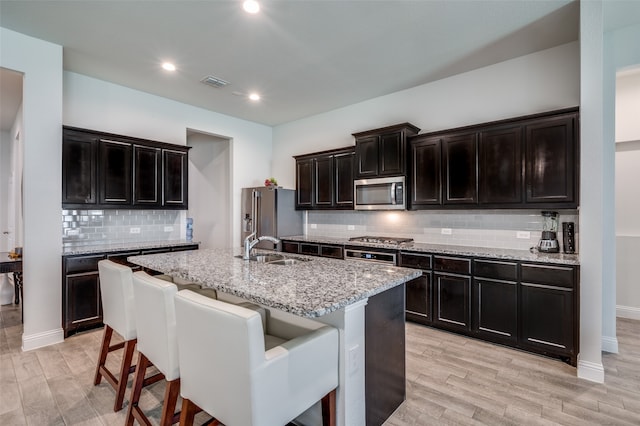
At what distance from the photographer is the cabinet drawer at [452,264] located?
3275 mm

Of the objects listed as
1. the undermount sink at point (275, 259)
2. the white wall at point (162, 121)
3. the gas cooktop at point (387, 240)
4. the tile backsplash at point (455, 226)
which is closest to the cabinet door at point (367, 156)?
the tile backsplash at point (455, 226)

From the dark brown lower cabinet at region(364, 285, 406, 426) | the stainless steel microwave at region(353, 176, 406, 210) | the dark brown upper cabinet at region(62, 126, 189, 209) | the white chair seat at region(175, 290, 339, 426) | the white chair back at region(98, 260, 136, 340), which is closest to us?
the white chair seat at region(175, 290, 339, 426)

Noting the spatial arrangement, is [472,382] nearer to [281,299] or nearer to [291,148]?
[281,299]

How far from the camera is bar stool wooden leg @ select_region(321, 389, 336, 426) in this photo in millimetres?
1638

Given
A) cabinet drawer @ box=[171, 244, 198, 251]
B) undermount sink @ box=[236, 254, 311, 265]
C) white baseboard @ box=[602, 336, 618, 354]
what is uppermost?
undermount sink @ box=[236, 254, 311, 265]

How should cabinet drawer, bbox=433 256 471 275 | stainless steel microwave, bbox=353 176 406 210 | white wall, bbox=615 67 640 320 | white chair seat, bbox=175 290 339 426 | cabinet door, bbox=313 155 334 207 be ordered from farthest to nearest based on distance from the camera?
1. cabinet door, bbox=313 155 334 207
2. stainless steel microwave, bbox=353 176 406 210
3. white wall, bbox=615 67 640 320
4. cabinet drawer, bbox=433 256 471 275
5. white chair seat, bbox=175 290 339 426

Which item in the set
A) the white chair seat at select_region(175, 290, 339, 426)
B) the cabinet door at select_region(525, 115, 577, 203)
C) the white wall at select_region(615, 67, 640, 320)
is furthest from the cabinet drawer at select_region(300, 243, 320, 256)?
the white wall at select_region(615, 67, 640, 320)

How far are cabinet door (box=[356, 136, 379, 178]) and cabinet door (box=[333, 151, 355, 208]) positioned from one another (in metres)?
0.20

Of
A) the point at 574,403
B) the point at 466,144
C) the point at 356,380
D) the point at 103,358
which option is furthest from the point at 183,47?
the point at 574,403

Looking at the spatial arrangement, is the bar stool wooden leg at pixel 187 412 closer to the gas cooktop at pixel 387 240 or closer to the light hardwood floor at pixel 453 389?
the light hardwood floor at pixel 453 389

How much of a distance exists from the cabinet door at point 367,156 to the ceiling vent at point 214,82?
6.52ft

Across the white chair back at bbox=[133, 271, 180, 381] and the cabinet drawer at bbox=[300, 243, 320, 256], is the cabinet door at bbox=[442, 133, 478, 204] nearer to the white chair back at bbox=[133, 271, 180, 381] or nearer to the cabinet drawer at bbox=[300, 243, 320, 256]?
the cabinet drawer at bbox=[300, 243, 320, 256]

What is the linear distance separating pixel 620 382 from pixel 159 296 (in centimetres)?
345

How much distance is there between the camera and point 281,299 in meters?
1.44
